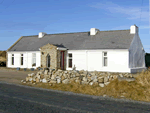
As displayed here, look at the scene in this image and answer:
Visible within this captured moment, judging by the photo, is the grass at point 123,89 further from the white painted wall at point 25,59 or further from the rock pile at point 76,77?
the white painted wall at point 25,59

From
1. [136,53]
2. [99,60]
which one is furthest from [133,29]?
[99,60]

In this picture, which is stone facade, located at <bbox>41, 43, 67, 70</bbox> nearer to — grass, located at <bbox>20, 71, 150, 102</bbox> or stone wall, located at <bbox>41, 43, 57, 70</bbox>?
stone wall, located at <bbox>41, 43, 57, 70</bbox>

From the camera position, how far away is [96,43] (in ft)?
76.9

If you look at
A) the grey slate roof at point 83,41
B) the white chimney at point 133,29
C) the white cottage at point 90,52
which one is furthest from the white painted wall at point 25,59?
the white chimney at point 133,29

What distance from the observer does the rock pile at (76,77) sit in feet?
40.9

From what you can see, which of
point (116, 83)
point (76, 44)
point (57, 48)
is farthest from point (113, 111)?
point (76, 44)

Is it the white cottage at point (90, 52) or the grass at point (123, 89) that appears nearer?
the grass at point (123, 89)

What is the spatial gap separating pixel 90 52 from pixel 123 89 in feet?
41.0

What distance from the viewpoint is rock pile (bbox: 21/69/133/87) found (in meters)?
12.5

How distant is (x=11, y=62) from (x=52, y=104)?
24.2 m

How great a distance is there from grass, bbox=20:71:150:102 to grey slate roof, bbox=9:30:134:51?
9.95 meters

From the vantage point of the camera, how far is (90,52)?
2283cm

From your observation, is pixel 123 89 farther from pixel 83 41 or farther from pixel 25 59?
pixel 25 59

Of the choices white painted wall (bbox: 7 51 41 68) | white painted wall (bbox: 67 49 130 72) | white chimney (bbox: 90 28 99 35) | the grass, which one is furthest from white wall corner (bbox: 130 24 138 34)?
white painted wall (bbox: 7 51 41 68)
